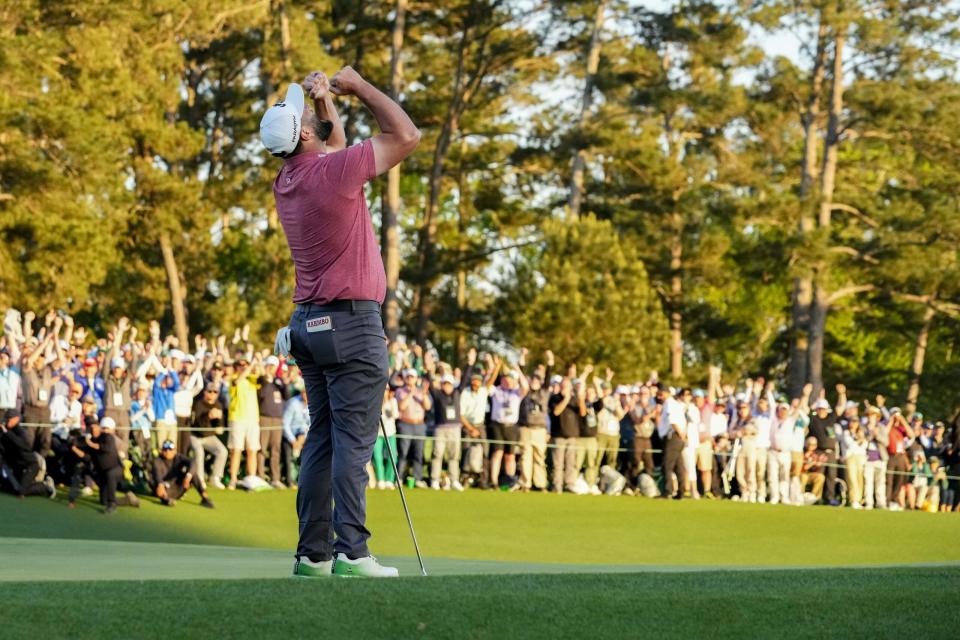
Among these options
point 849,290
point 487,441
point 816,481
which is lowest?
point 816,481

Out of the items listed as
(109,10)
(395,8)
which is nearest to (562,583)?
(109,10)

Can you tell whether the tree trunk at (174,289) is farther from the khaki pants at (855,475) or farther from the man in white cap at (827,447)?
the khaki pants at (855,475)

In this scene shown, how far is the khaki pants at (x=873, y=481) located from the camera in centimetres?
2783

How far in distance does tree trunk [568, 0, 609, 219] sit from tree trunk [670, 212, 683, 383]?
4042 millimetres

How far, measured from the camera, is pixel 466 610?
4.95m

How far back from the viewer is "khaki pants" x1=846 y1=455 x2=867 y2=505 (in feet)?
90.7

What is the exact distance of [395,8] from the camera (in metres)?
40.6

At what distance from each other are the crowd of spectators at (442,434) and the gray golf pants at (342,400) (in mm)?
13125

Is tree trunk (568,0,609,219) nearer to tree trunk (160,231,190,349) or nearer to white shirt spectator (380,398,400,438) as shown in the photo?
tree trunk (160,231,190,349)

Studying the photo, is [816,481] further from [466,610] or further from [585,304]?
[466,610]

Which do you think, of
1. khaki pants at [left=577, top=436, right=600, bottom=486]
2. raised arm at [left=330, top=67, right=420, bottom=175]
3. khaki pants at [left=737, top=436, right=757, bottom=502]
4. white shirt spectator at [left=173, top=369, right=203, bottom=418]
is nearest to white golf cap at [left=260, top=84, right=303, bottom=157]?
raised arm at [left=330, top=67, right=420, bottom=175]

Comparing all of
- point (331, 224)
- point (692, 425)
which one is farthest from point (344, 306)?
point (692, 425)

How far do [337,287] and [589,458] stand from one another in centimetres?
2018

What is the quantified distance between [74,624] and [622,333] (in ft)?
115
